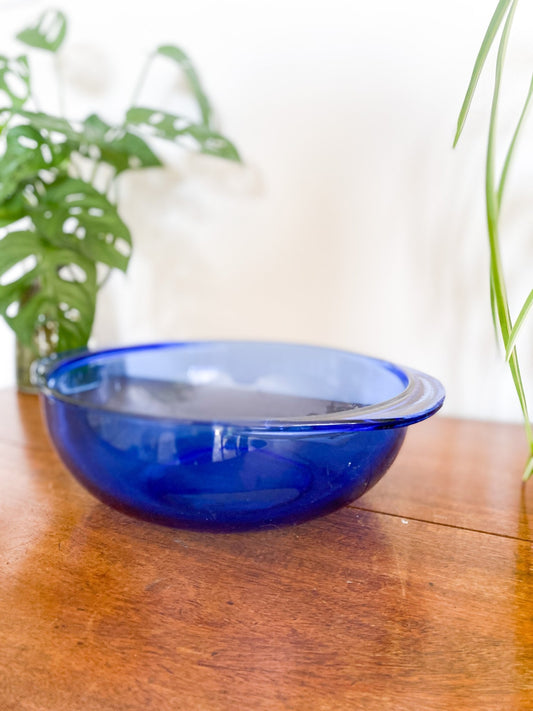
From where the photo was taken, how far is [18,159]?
69 centimetres

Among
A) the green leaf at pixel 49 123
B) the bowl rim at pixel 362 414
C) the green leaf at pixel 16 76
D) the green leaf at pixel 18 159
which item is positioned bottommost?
the bowl rim at pixel 362 414

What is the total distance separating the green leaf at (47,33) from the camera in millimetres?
789

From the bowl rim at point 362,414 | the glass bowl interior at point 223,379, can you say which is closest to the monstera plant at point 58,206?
the glass bowl interior at point 223,379

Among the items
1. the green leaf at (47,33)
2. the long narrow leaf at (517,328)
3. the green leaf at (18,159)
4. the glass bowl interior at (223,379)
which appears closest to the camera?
the long narrow leaf at (517,328)

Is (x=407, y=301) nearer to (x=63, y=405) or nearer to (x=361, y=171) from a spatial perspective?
(x=361, y=171)

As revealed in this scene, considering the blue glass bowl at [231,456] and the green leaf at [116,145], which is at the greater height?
the green leaf at [116,145]

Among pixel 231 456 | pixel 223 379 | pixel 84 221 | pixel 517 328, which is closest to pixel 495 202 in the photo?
pixel 517 328

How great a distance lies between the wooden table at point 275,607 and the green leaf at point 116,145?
1.47 feet

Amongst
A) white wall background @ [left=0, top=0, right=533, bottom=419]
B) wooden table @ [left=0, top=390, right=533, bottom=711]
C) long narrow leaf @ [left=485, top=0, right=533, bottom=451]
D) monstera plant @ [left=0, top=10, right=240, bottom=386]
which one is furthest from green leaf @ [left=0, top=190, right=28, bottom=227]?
long narrow leaf @ [left=485, top=0, right=533, bottom=451]

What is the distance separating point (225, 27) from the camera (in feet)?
2.70

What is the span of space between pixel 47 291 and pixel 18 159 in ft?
0.50

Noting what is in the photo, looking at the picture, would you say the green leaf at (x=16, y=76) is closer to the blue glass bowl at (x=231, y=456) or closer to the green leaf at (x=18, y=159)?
the green leaf at (x=18, y=159)

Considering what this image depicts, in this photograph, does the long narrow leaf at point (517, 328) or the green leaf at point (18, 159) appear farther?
the green leaf at point (18, 159)

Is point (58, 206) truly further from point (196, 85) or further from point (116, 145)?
point (196, 85)
